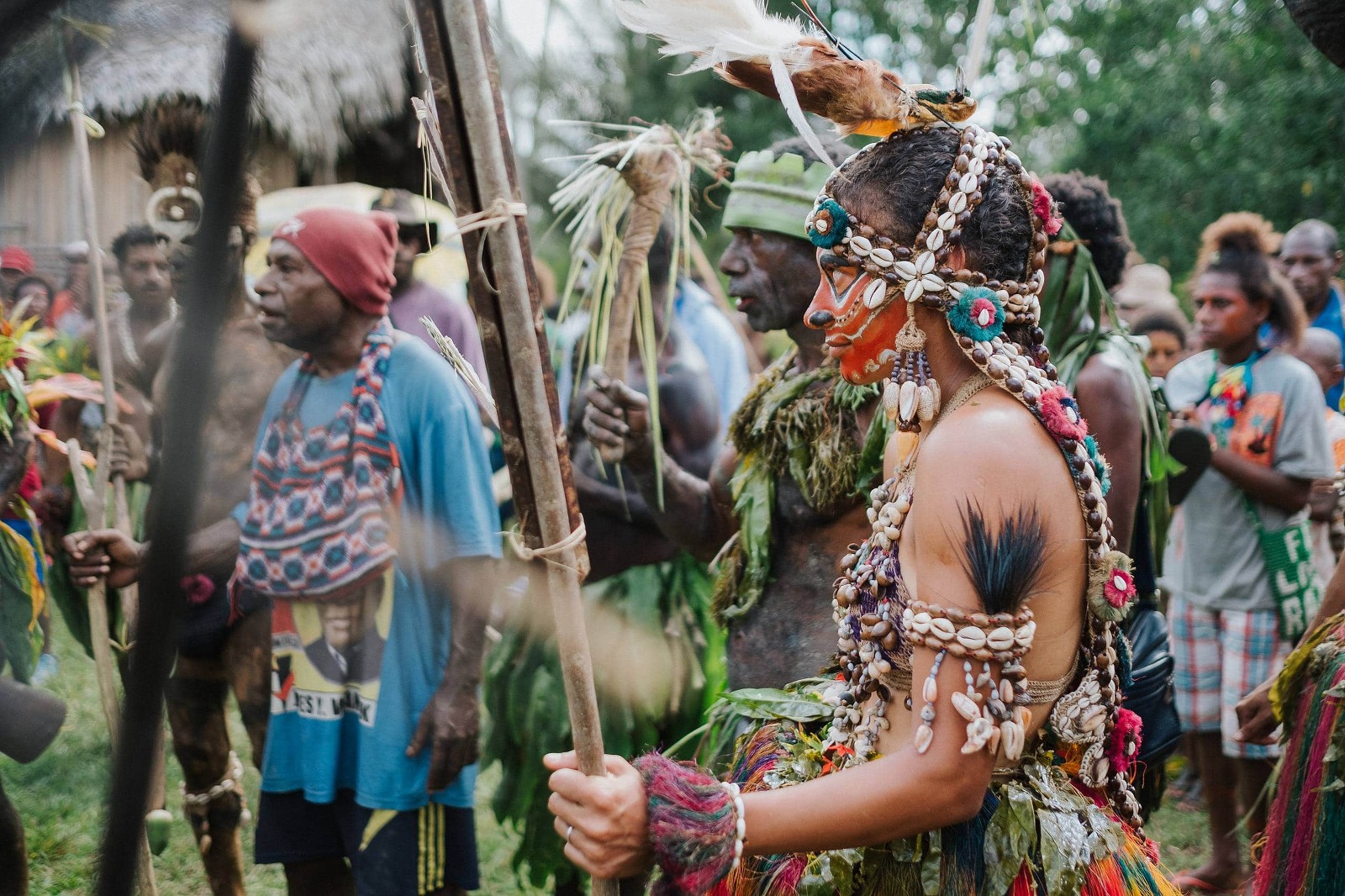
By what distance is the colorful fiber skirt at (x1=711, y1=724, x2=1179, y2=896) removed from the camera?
2037 millimetres

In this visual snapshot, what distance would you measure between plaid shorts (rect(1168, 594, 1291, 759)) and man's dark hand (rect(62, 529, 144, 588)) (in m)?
4.18

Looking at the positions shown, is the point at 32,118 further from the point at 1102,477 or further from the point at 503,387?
the point at 1102,477

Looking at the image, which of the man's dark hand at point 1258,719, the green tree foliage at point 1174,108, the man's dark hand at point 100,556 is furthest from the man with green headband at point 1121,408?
the green tree foliage at point 1174,108

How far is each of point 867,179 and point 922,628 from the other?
781 mm

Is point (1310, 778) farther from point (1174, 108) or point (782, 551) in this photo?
point (1174, 108)

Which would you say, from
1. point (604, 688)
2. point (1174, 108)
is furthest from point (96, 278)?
point (1174, 108)

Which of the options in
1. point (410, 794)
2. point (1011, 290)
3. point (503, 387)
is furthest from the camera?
point (410, 794)

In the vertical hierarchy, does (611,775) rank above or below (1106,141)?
below

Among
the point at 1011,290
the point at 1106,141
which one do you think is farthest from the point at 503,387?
the point at 1106,141

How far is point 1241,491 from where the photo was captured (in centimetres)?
521

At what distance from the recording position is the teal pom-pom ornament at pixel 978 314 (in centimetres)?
199

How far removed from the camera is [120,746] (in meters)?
1.32

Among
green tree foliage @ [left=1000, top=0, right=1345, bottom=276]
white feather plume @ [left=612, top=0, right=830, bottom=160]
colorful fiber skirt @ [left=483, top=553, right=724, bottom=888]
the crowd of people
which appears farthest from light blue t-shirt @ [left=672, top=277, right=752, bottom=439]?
green tree foliage @ [left=1000, top=0, right=1345, bottom=276]

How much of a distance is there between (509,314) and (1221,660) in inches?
182
